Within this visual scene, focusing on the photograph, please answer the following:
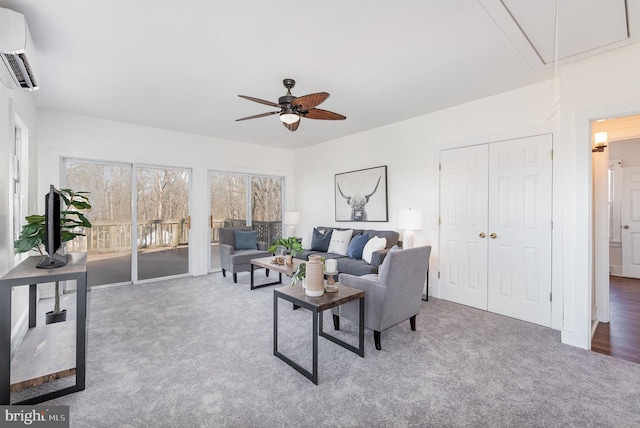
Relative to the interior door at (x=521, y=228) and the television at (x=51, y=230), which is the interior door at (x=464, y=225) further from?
the television at (x=51, y=230)

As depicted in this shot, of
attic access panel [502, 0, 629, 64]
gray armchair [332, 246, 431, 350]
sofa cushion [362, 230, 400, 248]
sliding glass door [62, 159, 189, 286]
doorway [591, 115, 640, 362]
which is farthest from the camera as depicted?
sliding glass door [62, 159, 189, 286]

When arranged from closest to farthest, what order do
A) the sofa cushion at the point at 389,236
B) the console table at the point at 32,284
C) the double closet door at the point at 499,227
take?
the console table at the point at 32,284, the double closet door at the point at 499,227, the sofa cushion at the point at 389,236

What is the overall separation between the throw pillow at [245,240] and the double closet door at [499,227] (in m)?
3.18

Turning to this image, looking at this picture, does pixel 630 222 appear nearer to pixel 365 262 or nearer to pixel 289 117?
pixel 365 262

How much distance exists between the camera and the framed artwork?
4.86m

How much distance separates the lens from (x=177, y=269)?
211 inches

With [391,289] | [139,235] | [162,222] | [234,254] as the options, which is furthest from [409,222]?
[139,235]

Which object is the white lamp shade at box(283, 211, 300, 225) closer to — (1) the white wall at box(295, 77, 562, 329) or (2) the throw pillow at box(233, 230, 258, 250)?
(1) the white wall at box(295, 77, 562, 329)

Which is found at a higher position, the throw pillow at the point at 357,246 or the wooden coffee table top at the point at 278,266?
the throw pillow at the point at 357,246

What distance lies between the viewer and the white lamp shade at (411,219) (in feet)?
13.1

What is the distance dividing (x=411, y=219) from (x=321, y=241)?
5.74 ft

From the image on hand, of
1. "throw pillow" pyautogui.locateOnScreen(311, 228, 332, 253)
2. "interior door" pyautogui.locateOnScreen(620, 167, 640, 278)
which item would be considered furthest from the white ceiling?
"interior door" pyautogui.locateOnScreen(620, 167, 640, 278)

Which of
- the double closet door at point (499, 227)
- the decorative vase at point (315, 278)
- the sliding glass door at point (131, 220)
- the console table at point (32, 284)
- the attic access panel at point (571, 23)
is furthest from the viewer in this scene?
the sliding glass door at point (131, 220)

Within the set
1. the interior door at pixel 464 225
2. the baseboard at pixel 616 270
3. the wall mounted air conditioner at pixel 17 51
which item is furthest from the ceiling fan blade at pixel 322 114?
the baseboard at pixel 616 270
